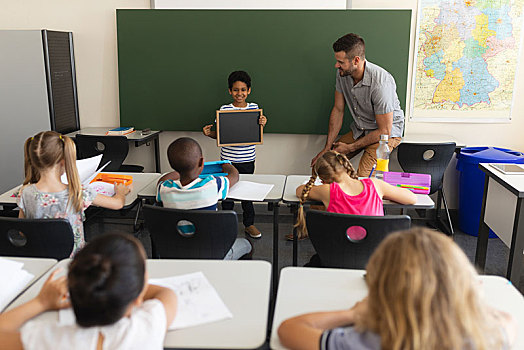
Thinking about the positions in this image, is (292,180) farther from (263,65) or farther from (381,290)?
(381,290)

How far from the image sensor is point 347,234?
2264mm

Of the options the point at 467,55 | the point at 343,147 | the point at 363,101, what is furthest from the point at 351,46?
the point at 467,55

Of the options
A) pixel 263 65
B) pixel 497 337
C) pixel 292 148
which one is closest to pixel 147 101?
pixel 263 65

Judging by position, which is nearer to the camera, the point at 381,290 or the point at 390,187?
the point at 381,290

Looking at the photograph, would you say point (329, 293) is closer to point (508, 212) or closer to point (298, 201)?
point (298, 201)

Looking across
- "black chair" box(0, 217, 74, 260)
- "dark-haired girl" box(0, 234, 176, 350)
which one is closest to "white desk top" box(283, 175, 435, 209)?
"black chair" box(0, 217, 74, 260)

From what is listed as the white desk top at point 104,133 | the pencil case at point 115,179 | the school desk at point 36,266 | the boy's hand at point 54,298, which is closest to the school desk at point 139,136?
the white desk top at point 104,133

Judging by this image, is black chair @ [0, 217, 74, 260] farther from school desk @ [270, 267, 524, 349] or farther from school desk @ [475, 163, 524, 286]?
school desk @ [475, 163, 524, 286]

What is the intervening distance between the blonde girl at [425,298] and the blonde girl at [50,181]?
1.67 metres

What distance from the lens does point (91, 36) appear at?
15.4 ft

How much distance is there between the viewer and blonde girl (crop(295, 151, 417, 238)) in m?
2.46

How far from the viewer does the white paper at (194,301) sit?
1.49m

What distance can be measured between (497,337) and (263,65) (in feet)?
12.1

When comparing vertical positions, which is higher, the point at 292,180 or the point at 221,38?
the point at 221,38
